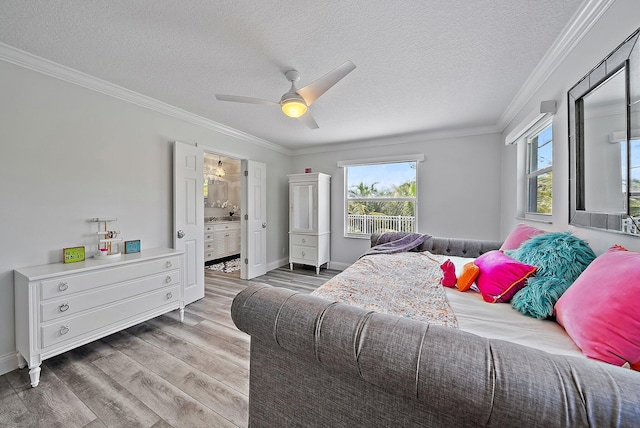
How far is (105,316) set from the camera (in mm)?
1974

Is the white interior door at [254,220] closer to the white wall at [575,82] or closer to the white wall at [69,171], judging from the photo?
the white wall at [69,171]

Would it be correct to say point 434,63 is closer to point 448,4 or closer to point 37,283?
point 448,4

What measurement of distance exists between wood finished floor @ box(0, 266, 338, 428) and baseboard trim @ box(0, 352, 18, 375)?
7cm

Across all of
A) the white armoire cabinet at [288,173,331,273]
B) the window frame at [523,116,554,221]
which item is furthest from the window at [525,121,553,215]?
the white armoire cabinet at [288,173,331,273]

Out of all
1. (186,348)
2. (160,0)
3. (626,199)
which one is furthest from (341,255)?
(160,0)

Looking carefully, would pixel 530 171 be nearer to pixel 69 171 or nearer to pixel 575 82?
pixel 575 82

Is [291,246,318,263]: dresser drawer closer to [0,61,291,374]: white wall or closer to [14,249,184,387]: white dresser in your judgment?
[0,61,291,374]: white wall

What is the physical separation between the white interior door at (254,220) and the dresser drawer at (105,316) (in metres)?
1.48

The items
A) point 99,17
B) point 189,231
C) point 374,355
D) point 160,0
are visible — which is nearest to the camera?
point 374,355

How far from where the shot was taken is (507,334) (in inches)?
41.6

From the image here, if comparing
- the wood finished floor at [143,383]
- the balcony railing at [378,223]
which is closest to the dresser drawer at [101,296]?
the wood finished floor at [143,383]

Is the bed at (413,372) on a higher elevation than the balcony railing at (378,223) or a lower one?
lower

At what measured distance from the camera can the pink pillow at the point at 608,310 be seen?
767 mm

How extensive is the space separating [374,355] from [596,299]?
3.05ft
